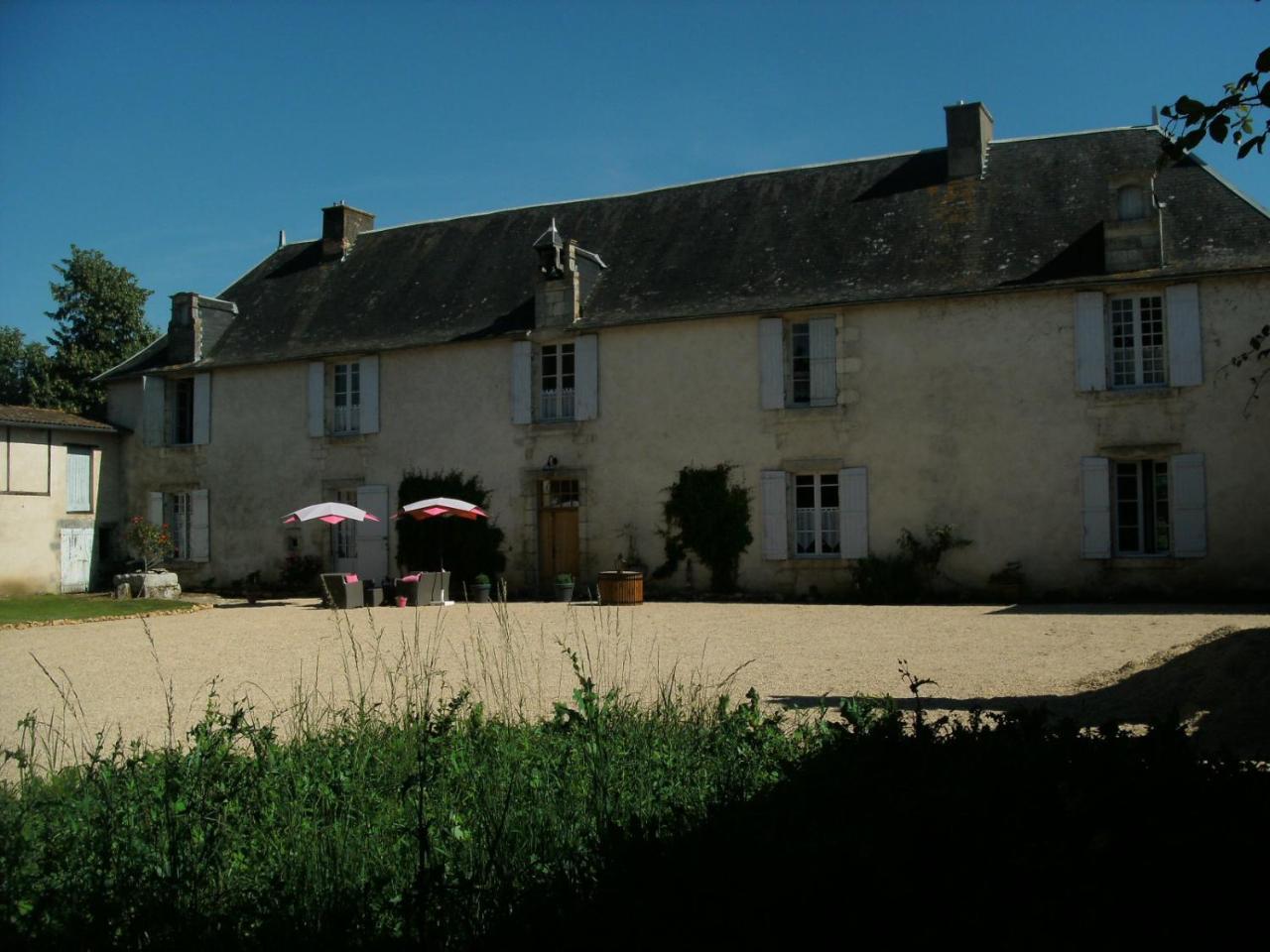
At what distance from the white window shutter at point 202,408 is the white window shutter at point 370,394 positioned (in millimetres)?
3558

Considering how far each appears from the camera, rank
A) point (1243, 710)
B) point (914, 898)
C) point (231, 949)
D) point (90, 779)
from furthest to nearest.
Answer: point (1243, 710) → point (90, 779) → point (231, 949) → point (914, 898)

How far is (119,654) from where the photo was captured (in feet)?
33.0

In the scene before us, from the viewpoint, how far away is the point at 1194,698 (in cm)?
611

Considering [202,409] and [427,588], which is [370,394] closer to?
[202,409]

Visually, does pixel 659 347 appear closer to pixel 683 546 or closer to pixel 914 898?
pixel 683 546

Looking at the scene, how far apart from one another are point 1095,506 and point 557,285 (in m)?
8.74

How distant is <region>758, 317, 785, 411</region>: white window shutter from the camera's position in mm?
16188

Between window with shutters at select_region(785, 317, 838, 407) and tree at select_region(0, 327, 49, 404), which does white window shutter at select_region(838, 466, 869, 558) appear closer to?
window with shutters at select_region(785, 317, 838, 407)

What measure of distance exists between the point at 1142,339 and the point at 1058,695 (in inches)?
370

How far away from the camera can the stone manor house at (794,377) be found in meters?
14.5

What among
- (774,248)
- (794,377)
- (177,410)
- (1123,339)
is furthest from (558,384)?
(177,410)

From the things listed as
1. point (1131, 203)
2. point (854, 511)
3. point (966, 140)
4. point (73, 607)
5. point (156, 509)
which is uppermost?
point (966, 140)

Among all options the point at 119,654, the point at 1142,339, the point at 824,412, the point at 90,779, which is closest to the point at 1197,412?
the point at 1142,339

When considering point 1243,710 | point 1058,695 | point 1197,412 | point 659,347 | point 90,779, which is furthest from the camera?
point 659,347
